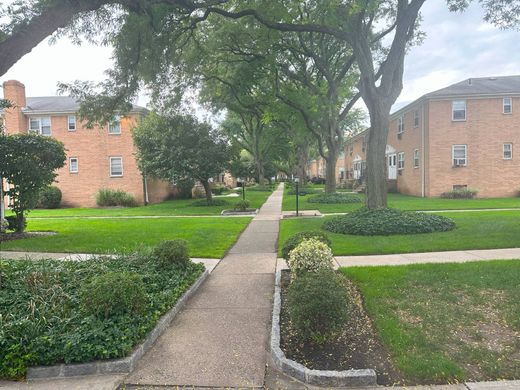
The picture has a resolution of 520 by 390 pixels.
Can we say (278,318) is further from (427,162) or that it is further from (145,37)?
(427,162)

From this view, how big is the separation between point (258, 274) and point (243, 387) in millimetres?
3894

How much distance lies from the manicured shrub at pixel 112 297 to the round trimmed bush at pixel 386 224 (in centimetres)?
768

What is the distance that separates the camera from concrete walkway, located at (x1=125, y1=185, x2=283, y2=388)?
3717 millimetres

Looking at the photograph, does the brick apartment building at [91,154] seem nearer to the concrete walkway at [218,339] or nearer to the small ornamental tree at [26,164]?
the small ornamental tree at [26,164]

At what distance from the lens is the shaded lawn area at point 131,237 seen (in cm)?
982

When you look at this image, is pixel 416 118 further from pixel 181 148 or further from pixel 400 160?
pixel 181 148

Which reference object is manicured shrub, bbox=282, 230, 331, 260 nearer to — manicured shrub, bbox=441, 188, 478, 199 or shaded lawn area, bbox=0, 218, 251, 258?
shaded lawn area, bbox=0, 218, 251, 258

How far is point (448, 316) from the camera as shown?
4.84 meters

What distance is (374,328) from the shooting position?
15.3 ft

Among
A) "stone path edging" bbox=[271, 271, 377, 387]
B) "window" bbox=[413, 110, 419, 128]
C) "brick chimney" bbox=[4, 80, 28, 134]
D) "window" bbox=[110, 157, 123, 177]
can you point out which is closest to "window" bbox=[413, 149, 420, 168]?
"window" bbox=[413, 110, 419, 128]

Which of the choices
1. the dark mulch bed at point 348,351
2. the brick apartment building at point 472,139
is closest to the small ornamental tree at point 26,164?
the dark mulch bed at point 348,351

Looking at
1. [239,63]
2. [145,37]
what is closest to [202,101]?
[239,63]

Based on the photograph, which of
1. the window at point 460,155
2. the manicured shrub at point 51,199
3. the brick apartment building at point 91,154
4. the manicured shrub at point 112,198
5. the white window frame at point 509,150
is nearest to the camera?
the white window frame at point 509,150

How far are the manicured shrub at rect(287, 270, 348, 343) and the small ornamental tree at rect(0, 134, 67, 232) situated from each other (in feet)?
36.0
